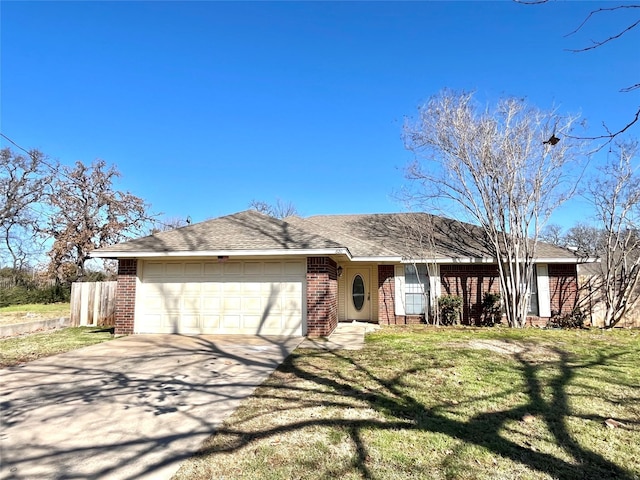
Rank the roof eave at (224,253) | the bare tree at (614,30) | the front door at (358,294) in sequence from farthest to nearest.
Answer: the front door at (358,294)
the roof eave at (224,253)
the bare tree at (614,30)

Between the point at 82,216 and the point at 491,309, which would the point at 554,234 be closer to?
the point at 491,309

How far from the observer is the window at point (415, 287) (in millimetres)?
12805

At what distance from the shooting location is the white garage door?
971 cm

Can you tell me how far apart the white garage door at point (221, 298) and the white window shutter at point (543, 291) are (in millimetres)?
8509

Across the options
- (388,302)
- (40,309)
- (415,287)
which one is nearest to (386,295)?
(388,302)

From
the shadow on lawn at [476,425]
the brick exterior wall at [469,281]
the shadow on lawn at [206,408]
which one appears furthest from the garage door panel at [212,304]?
the brick exterior wall at [469,281]

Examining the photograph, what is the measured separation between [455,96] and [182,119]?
10.2 meters

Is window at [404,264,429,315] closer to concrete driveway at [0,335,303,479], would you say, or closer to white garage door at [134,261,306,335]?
white garage door at [134,261,306,335]

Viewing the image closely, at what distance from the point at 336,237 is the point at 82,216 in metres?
19.7

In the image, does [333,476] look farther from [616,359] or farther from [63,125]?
[63,125]

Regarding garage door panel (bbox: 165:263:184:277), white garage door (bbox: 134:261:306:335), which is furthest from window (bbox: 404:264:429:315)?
garage door panel (bbox: 165:263:184:277)

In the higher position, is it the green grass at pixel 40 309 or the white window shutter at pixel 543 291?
the white window shutter at pixel 543 291

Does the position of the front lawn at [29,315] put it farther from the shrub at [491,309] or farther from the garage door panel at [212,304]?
the shrub at [491,309]

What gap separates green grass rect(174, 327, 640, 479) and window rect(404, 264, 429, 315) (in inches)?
232
